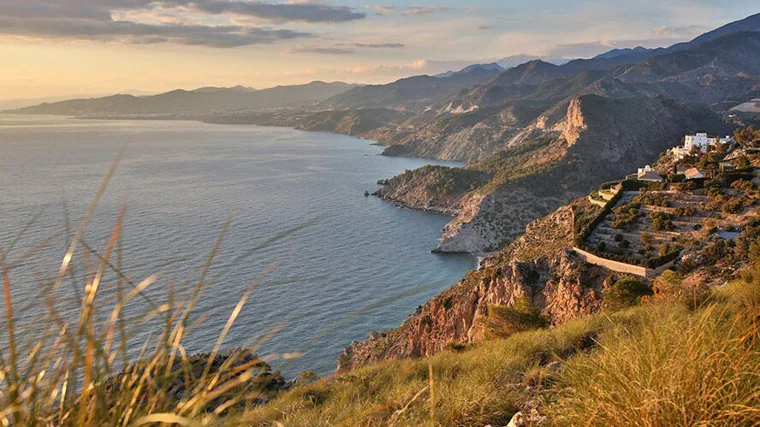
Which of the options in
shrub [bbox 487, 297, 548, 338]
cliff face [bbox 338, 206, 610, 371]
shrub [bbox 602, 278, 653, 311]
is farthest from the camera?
cliff face [bbox 338, 206, 610, 371]

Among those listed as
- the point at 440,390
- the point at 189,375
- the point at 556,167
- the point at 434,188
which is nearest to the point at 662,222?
the point at 440,390

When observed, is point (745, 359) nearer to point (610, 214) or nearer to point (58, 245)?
point (610, 214)

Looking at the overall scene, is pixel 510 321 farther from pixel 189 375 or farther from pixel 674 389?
pixel 189 375

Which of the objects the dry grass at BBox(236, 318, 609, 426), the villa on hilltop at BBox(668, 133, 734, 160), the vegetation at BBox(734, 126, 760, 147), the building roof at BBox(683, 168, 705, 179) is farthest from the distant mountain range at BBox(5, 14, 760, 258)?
the dry grass at BBox(236, 318, 609, 426)

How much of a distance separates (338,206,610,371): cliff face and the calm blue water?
8.63 ft

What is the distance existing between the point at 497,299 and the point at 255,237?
36031mm

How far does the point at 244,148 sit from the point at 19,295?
11866cm

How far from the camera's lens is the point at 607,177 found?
264 feet

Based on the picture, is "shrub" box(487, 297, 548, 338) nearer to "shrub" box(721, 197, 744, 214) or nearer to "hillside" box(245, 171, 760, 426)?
"hillside" box(245, 171, 760, 426)

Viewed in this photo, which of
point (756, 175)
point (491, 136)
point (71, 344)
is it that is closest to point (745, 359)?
point (71, 344)

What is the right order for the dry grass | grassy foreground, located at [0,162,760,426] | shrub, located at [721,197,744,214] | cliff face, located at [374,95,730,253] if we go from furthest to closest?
cliff face, located at [374,95,730,253]
shrub, located at [721,197,744,214]
the dry grass
grassy foreground, located at [0,162,760,426]

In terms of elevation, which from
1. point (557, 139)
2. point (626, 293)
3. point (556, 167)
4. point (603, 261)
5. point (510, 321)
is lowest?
point (556, 167)

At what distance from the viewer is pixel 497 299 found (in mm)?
23906

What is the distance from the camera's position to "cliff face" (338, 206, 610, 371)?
70.9ft
